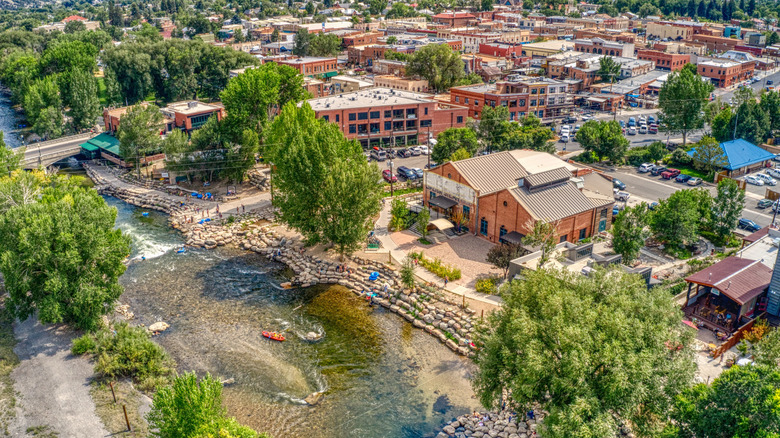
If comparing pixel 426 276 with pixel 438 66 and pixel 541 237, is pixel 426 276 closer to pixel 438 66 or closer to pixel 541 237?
pixel 541 237

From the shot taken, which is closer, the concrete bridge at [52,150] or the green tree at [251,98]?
the green tree at [251,98]

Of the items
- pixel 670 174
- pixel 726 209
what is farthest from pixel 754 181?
pixel 726 209

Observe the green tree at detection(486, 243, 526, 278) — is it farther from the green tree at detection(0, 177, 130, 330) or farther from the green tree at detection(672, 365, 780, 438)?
the green tree at detection(0, 177, 130, 330)

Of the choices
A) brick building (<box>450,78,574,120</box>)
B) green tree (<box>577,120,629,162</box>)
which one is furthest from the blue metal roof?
brick building (<box>450,78,574,120</box>)

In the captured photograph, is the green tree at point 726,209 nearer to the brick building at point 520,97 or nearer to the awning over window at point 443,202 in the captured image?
the awning over window at point 443,202

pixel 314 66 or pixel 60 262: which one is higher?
pixel 314 66

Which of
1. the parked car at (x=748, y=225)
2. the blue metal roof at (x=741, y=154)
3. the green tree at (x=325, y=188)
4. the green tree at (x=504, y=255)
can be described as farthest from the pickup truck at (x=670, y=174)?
the green tree at (x=325, y=188)

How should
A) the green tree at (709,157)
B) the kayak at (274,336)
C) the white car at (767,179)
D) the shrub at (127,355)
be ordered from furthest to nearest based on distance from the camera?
the green tree at (709,157) < the white car at (767,179) < the kayak at (274,336) < the shrub at (127,355)
